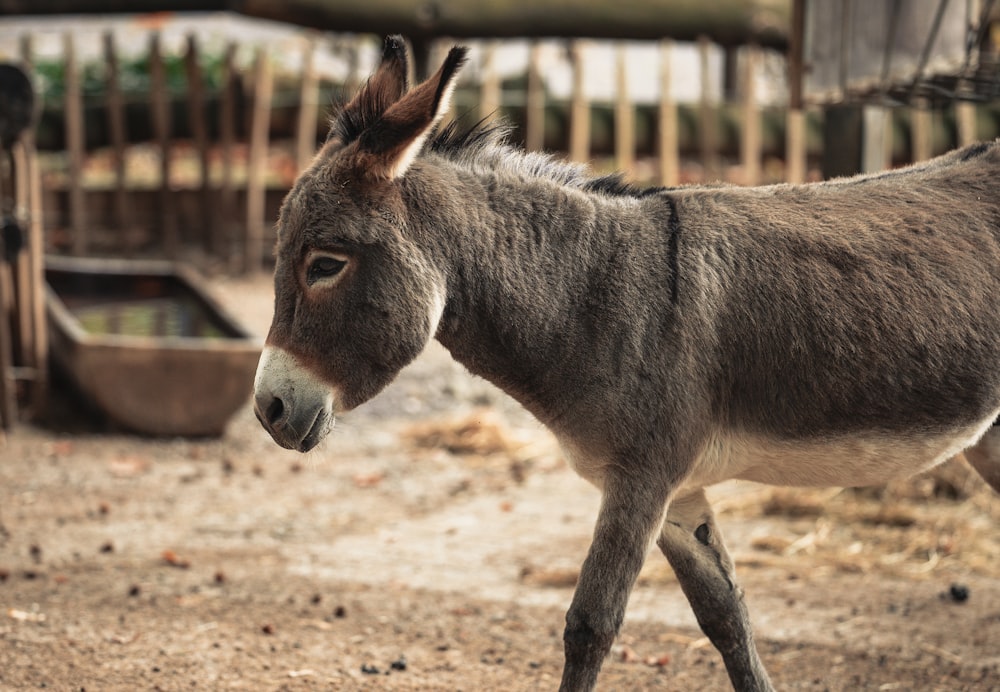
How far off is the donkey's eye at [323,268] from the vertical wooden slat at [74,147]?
842 centimetres

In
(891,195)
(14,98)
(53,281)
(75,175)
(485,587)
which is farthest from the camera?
(75,175)

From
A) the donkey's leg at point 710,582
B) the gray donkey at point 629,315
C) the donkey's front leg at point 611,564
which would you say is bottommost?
the donkey's leg at point 710,582

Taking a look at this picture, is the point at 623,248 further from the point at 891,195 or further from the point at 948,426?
the point at 948,426

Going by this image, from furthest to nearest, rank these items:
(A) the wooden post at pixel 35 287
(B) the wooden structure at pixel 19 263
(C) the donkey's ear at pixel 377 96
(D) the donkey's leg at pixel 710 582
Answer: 1. (A) the wooden post at pixel 35 287
2. (B) the wooden structure at pixel 19 263
3. (D) the donkey's leg at pixel 710 582
4. (C) the donkey's ear at pixel 377 96

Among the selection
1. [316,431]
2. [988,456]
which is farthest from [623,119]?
[316,431]

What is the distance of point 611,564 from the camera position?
323 centimetres

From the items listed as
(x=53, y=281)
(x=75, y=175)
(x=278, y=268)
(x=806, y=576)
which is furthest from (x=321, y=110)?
(x=278, y=268)

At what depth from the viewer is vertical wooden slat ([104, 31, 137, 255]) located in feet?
35.6

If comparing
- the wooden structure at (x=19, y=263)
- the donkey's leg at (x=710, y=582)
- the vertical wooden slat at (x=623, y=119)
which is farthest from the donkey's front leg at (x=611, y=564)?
the vertical wooden slat at (x=623, y=119)

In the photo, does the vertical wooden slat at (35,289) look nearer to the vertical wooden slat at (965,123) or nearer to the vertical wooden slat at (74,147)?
the vertical wooden slat at (74,147)

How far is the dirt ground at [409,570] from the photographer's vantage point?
14.1 ft

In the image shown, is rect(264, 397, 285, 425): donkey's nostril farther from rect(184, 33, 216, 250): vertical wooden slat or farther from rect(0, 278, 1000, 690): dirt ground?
rect(184, 33, 216, 250): vertical wooden slat

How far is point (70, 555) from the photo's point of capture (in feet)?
18.0

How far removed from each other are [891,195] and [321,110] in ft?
29.0
